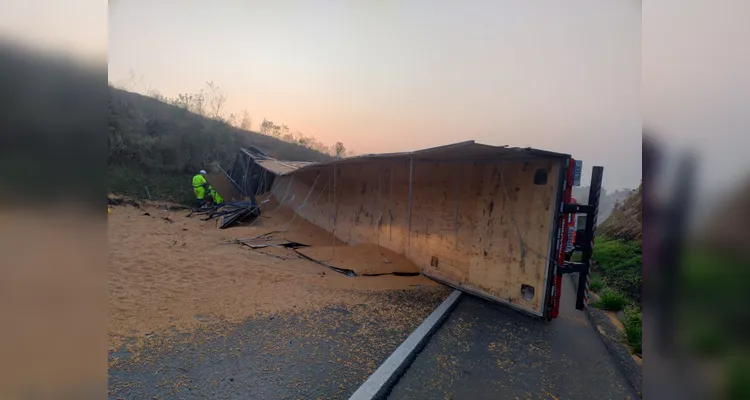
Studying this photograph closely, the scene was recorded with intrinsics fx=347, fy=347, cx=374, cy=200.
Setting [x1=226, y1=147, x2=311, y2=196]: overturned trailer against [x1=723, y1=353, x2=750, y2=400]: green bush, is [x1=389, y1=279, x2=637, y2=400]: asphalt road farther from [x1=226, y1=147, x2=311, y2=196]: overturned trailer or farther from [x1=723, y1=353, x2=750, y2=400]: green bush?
[x1=226, y1=147, x2=311, y2=196]: overturned trailer

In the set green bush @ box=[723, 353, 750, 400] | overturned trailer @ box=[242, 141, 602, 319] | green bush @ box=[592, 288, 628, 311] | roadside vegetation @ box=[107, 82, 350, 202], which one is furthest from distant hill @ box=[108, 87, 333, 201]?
green bush @ box=[723, 353, 750, 400]

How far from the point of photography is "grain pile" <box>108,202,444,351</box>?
450cm

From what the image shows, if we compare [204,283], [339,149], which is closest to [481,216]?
[204,283]

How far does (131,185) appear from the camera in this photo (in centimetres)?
1627

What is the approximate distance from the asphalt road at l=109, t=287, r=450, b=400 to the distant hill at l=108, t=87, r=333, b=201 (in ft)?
40.5

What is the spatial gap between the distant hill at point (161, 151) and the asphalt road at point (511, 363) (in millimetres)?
14101

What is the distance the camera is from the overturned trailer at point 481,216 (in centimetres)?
502

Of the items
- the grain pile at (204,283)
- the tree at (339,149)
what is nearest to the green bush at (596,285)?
A: the grain pile at (204,283)

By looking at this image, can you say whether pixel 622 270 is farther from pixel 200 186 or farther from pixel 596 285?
pixel 200 186

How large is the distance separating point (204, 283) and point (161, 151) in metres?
16.0

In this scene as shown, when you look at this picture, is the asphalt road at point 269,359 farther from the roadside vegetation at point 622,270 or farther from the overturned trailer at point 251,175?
the overturned trailer at point 251,175

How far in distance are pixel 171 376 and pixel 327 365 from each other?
146 centimetres

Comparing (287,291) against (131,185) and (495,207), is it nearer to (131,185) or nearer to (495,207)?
(495,207)

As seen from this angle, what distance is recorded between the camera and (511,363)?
395 centimetres
